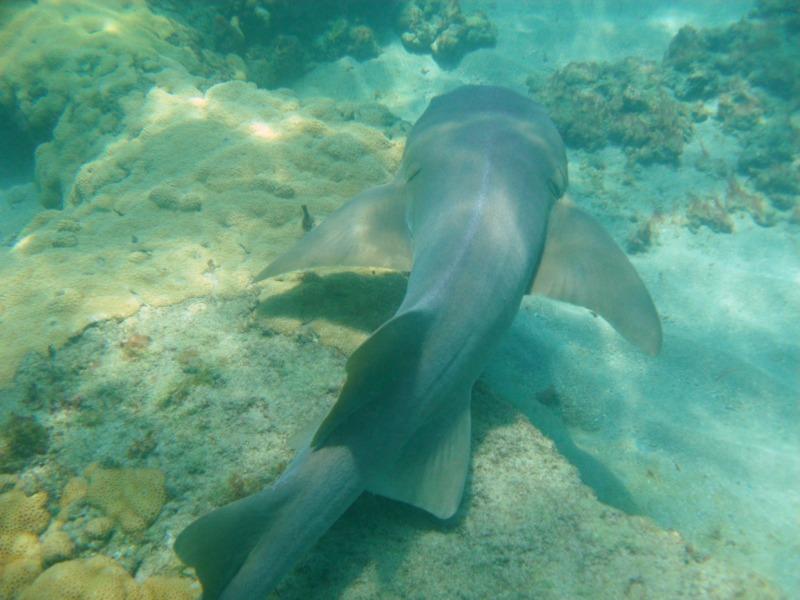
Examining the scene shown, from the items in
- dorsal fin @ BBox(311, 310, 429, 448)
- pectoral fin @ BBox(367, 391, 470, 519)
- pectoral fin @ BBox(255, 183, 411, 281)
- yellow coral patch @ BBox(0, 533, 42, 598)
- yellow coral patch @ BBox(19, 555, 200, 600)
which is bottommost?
yellow coral patch @ BBox(0, 533, 42, 598)

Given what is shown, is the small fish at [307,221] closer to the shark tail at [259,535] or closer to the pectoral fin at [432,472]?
the pectoral fin at [432,472]

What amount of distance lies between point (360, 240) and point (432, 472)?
1922 millimetres

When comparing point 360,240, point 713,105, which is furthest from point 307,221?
point 713,105

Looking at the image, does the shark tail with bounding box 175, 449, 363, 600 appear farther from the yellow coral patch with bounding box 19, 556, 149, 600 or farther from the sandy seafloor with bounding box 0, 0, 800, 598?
the yellow coral patch with bounding box 19, 556, 149, 600

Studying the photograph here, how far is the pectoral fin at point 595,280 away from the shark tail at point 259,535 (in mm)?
2270

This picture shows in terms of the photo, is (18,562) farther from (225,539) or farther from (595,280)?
(595,280)

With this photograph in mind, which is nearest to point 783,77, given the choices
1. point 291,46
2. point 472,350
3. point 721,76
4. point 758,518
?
point 721,76

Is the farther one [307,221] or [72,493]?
[307,221]

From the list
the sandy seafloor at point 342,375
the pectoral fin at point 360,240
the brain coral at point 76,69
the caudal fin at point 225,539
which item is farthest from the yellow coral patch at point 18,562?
the brain coral at point 76,69

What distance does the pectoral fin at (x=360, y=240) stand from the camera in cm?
371

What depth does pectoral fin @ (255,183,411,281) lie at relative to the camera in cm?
371

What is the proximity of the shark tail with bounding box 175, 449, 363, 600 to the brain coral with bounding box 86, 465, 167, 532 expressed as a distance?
0.85m

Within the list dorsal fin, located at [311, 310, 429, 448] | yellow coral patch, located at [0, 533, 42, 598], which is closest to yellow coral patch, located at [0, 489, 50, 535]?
yellow coral patch, located at [0, 533, 42, 598]

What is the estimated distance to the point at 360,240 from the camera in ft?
12.6
